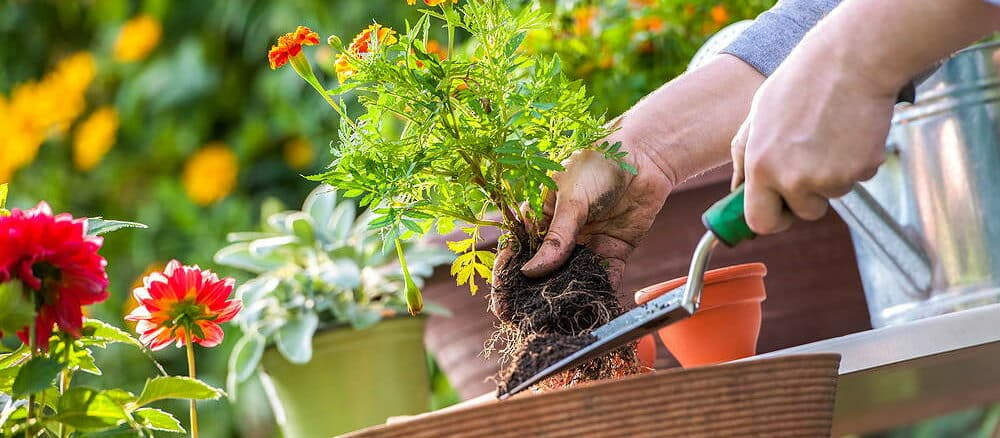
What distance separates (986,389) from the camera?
1277mm

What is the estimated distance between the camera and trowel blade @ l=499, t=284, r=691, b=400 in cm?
69

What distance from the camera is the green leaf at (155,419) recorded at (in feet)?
2.78

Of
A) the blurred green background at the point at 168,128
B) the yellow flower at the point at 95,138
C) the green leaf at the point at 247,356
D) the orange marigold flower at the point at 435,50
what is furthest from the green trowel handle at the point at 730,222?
the yellow flower at the point at 95,138

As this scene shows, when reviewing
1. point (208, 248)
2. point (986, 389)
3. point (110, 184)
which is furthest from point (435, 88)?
point (110, 184)

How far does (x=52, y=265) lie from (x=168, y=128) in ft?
7.43

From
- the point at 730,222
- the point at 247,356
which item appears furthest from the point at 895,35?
the point at 247,356

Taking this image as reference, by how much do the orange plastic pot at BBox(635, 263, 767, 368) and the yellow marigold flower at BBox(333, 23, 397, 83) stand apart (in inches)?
12.9

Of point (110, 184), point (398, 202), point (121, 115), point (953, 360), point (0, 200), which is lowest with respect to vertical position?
point (953, 360)

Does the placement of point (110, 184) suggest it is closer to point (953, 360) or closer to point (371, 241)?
point (371, 241)

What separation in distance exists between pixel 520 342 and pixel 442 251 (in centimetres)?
83

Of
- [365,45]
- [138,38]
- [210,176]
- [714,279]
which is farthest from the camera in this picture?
[138,38]

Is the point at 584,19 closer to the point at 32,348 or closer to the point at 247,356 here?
the point at 247,356

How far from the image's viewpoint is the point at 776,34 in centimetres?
105

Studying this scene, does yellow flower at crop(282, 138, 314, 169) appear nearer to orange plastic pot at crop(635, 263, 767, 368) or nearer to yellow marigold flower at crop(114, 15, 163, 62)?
yellow marigold flower at crop(114, 15, 163, 62)
